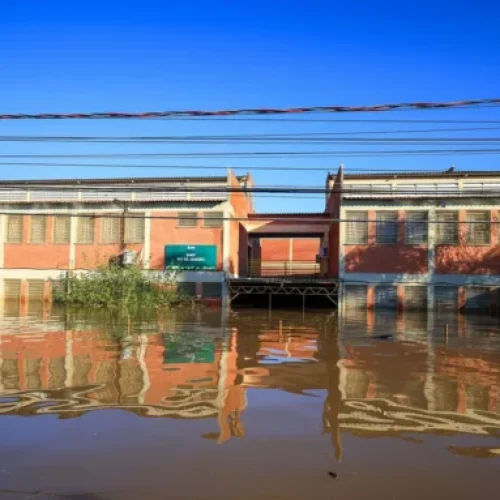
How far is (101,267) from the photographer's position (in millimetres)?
27469

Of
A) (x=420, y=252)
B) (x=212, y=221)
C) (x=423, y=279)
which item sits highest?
(x=212, y=221)

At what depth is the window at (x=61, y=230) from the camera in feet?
94.5

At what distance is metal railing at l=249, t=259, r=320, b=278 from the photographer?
3931 centimetres

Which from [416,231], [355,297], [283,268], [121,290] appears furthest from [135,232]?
[416,231]

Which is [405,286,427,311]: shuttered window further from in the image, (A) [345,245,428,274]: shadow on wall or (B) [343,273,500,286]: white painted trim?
(A) [345,245,428,274]: shadow on wall

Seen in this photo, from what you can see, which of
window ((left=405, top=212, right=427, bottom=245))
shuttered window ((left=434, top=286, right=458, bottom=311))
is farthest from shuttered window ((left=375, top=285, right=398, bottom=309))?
window ((left=405, top=212, right=427, bottom=245))

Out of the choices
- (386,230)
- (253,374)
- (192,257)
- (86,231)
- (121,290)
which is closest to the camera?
(253,374)

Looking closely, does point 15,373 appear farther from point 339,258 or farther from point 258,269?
point 258,269

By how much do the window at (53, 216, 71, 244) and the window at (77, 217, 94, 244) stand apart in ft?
2.38

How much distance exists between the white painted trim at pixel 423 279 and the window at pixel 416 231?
1.90 metres

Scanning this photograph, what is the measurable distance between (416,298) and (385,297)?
1.63 meters

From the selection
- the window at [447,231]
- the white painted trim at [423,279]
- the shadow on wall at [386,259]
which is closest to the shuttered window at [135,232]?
the shadow on wall at [386,259]

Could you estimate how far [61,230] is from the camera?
28.9 m

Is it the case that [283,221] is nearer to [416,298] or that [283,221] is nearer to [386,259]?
[386,259]
